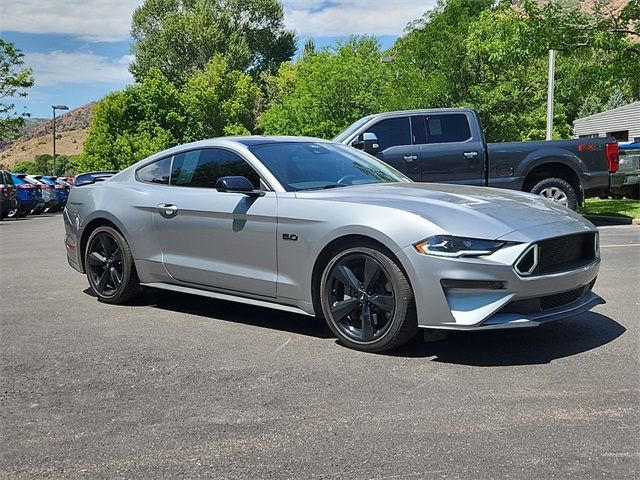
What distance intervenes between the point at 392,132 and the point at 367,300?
7783 mm

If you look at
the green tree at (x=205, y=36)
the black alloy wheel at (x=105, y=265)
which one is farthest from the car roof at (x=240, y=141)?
the green tree at (x=205, y=36)

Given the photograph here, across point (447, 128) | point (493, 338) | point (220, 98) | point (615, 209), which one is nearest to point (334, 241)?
point (493, 338)

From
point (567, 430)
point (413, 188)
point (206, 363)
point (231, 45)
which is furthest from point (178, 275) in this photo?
point (231, 45)

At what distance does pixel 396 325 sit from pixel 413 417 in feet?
3.49

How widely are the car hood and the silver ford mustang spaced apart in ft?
0.05

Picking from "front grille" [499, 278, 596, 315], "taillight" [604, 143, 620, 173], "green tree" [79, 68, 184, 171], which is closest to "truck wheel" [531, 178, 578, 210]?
"taillight" [604, 143, 620, 173]

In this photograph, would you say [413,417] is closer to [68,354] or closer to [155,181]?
[68,354]

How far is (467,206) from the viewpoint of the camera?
15.9 ft

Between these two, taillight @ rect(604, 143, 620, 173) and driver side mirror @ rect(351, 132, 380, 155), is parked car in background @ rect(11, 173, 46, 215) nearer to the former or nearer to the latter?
driver side mirror @ rect(351, 132, 380, 155)

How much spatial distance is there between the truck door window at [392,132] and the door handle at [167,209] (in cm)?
651

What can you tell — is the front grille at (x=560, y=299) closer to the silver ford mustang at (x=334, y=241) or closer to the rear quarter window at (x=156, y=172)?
the silver ford mustang at (x=334, y=241)

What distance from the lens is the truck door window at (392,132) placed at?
12195mm

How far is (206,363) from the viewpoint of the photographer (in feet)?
15.7

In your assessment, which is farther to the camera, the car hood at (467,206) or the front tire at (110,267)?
the front tire at (110,267)
